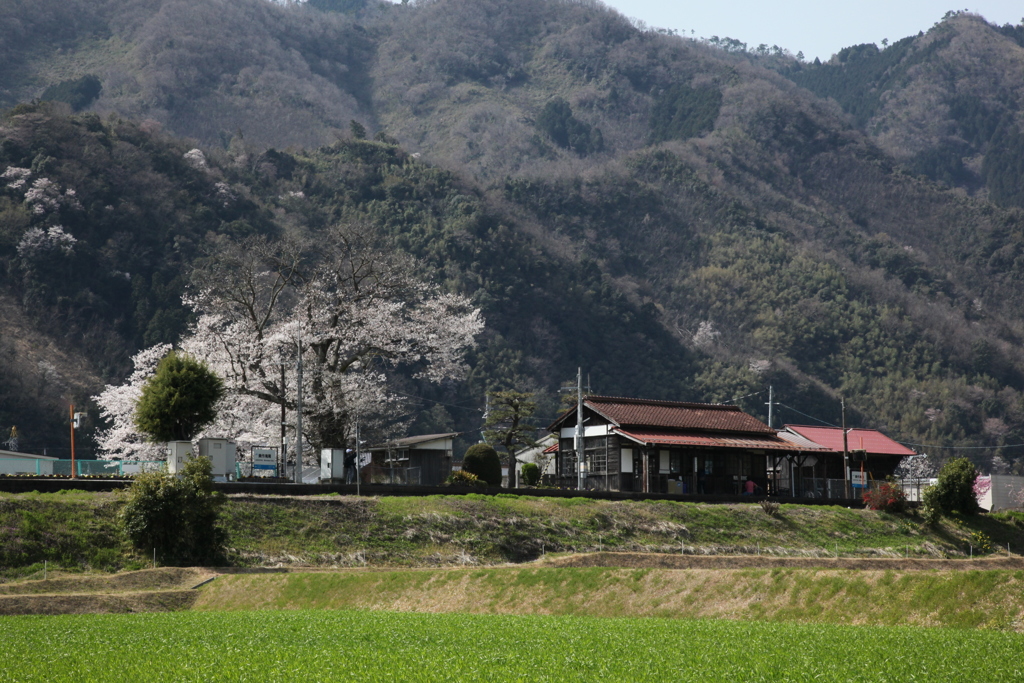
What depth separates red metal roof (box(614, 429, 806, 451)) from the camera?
47578 mm

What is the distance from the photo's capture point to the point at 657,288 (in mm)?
135500

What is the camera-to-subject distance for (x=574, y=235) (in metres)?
142

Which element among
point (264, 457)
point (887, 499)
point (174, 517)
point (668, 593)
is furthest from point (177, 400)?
point (887, 499)

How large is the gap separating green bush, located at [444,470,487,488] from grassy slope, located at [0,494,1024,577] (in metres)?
4.35

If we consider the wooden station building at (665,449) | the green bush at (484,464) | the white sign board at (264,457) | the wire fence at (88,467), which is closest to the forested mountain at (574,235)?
the wire fence at (88,467)

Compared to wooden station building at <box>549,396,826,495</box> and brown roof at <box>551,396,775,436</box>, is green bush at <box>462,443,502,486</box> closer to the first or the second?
wooden station building at <box>549,396,826,495</box>

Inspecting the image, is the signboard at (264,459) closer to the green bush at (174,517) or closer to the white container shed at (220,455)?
the white container shed at (220,455)

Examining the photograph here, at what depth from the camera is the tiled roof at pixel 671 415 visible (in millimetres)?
49969

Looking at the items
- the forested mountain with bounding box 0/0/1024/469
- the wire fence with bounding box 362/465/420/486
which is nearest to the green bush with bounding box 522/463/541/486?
the wire fence with bounding box 362/465/420/486

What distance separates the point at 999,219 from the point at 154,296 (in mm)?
126439

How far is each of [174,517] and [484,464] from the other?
19529 millimetres

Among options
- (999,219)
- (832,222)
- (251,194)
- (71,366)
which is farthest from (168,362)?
(999,219)

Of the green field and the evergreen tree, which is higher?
the evergreen tree

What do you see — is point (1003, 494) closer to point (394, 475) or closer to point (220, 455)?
point (394, 475)
